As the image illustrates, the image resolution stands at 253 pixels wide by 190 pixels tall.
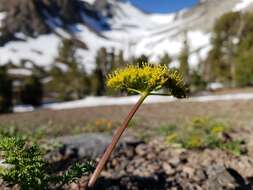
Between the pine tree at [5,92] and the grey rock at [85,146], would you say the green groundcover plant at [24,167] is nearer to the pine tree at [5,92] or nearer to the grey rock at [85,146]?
the grey rock at [85,146]

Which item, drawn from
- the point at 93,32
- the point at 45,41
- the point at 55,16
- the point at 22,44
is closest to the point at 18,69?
the point at 22,44

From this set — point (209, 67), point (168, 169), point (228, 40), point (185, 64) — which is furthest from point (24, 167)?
point (209, 67)

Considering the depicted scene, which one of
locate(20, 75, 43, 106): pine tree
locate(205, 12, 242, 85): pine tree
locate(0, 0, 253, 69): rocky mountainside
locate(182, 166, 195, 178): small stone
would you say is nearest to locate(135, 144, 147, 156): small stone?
locate(182, 166, 195, 178): small stone

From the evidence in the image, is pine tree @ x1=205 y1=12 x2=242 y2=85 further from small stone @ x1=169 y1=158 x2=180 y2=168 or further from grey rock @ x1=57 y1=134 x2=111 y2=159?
small stone @ x1=169 y1=158 x2=180 y2=168

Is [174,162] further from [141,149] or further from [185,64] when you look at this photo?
[185,64]

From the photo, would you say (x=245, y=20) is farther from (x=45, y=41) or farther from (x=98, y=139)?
(x=45, y=41)

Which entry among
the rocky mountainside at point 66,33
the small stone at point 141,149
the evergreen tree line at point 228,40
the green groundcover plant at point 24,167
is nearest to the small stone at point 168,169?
the small stone at point 141,149

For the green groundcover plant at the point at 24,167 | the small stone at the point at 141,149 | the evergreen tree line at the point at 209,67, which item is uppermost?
the evergreen tree line at the point at 209,67

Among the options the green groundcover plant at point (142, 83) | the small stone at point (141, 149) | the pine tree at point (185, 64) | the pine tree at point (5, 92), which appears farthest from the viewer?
the pine tree at point (185, 64)
